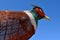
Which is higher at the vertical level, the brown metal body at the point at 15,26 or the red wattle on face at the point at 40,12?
the red wattle on face at the point at 40,12

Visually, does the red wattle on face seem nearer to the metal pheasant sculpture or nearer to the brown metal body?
the metal pheasant sculpture

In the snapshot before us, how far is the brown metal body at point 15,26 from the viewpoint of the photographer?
636 cm

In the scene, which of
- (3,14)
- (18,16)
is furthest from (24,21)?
(3,14)

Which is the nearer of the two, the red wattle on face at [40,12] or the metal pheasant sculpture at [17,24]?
the metal pheasant sculpture at [17,24]

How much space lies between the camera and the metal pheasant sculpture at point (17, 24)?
6.37 m

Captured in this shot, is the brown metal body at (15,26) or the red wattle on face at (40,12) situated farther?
the red wattle on face at (40,12)

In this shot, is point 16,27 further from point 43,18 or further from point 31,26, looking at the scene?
point 43,18

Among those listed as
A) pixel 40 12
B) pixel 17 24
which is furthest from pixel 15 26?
pixel 40 12

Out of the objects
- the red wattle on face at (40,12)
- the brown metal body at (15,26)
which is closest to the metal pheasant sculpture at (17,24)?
the brown metal body at (15,26)

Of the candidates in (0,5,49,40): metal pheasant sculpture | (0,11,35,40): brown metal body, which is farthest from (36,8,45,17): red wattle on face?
(0,11,35,40): brown metal body

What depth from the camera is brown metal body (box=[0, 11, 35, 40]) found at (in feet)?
20.9

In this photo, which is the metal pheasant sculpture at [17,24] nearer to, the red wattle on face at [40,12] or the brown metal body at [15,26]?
the brown metal body at [15,26]

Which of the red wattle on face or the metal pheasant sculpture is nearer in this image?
the metal pheasant sculpture

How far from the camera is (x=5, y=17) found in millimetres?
6367
